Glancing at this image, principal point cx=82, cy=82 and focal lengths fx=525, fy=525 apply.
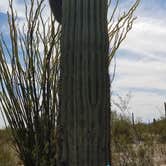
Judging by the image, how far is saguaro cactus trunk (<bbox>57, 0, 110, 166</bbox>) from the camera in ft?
13.0

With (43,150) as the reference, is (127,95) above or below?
above

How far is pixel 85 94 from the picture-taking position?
158 inches

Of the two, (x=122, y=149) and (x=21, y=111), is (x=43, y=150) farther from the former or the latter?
(x=122, y=149)

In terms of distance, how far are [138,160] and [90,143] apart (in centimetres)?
512

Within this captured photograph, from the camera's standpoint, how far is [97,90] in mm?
4035

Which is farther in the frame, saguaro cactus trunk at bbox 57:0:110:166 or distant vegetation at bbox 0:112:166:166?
distant vegetation at bbox 0:112:166:166

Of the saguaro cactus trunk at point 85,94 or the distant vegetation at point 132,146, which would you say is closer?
the saguaro cactus trunk at point 85,94

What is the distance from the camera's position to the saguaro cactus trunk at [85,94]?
13.0ft

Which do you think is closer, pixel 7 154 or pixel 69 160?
pixel 69 160

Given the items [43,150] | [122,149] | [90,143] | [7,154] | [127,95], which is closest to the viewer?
[90,143]

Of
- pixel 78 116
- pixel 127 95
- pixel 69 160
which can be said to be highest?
pixel 127 95

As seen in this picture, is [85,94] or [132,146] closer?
[85,94]

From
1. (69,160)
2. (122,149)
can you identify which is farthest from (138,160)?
(69,160)

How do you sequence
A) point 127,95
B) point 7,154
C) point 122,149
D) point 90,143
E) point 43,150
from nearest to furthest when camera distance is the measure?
1. point 90,143
2. point 43,150
3. point 122,149
4. point 127,95
5. point 7,154
